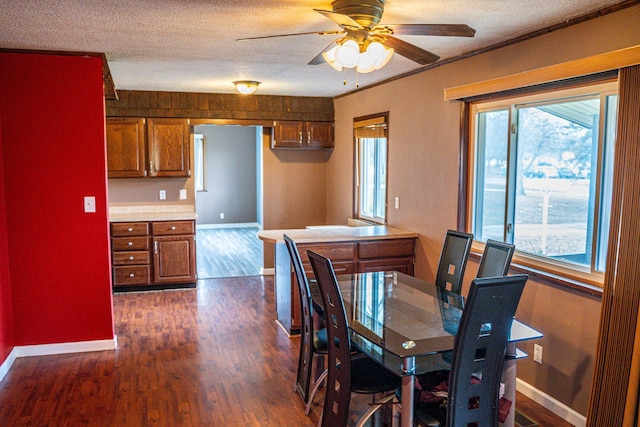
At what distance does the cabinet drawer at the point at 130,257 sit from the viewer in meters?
5.93

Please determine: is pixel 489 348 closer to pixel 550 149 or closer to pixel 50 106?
pixel 550 149

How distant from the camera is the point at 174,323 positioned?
495 centimetres

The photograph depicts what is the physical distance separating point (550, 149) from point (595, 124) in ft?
1.29

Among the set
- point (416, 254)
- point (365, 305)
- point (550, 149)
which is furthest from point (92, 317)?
point (550, 149)

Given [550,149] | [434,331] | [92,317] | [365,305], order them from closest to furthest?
[434,331], [365,305], [550,149], [92,317]

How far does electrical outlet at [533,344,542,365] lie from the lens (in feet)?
10.9

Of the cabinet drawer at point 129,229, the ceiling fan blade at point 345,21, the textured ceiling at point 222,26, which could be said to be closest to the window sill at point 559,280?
the textured ceiling at point 222,26

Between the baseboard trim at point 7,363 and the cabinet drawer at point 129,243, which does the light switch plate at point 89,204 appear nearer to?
the baseboard trim at point 7,363

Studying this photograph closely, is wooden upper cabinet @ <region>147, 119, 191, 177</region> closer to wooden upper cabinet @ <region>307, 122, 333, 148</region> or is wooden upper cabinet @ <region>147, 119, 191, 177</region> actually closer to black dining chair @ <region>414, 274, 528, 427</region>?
wooden upper cabinet @ <region>307, 122, 333, 148</region>

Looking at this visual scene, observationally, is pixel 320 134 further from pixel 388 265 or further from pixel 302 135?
pixel 388 265

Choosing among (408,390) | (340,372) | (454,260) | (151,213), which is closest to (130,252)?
(151,213)

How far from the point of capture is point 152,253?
238 inches

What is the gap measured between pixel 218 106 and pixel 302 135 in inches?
43.7

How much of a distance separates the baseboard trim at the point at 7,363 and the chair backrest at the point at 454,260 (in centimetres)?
310
